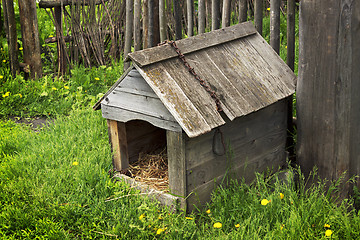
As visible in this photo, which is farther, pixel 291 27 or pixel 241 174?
pixel 291 27

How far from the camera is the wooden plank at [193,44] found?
3.11 metres

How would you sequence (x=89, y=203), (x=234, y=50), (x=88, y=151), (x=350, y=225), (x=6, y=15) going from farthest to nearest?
(x=6, y=15) < (x=88, y=151) < (x=234, y=50) < (x=89, y=203) < (x=350, y=225)

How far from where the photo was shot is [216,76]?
3.37 m

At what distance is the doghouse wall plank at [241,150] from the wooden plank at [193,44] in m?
0.59

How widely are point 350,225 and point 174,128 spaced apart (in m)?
1.30

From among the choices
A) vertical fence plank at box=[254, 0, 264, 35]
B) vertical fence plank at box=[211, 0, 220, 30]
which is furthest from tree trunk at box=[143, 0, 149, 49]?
vertical fence plank at box=[254, 0, 264, 35]

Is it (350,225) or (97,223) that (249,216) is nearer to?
(350,225)

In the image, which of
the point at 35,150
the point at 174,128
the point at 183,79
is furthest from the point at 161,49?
the point at 35,150

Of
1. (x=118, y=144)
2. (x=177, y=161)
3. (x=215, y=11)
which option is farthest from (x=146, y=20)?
(x=177, y=161)

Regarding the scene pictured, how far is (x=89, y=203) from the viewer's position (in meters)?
3.39

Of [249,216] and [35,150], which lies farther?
[35,150]

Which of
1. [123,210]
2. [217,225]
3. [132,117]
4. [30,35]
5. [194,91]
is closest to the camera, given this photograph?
[217,225]

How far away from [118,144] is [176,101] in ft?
2.82

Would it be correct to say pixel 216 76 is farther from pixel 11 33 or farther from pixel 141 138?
pixel 11 33
